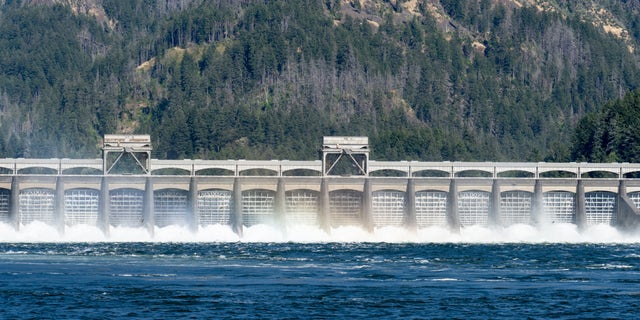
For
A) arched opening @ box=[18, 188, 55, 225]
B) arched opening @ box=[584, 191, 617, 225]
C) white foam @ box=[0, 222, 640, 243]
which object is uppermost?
arched opening @ box=[18, 188, 55, 225]

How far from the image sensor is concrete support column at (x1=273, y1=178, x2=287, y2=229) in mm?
151125

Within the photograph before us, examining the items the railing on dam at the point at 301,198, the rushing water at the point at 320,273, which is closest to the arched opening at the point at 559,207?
the railing on dam at the point at 301,198

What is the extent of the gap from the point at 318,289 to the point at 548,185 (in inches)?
2354

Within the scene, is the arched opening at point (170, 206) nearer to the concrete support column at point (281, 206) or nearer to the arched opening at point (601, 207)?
the concrete support column at point (281, 206)

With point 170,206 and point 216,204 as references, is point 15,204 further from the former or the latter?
point 216,204

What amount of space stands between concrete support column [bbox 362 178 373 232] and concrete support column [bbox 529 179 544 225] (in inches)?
707

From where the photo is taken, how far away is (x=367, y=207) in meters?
153

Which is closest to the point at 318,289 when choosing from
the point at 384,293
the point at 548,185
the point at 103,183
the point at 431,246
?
the point at 384,293

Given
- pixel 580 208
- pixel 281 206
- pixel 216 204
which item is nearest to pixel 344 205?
pixel 281 206

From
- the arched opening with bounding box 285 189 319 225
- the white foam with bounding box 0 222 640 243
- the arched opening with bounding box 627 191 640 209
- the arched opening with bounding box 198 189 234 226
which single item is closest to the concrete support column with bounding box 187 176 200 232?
the white foam with bounding box 0 222 640 243

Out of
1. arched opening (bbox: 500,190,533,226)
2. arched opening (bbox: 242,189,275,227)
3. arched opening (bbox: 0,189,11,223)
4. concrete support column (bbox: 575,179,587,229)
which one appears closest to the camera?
arched opening (bbox: 0,189,11,223)

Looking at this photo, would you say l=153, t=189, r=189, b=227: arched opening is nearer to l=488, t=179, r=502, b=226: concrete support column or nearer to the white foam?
the white foam

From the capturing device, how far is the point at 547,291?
105 m

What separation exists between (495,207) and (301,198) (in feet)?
66.9
